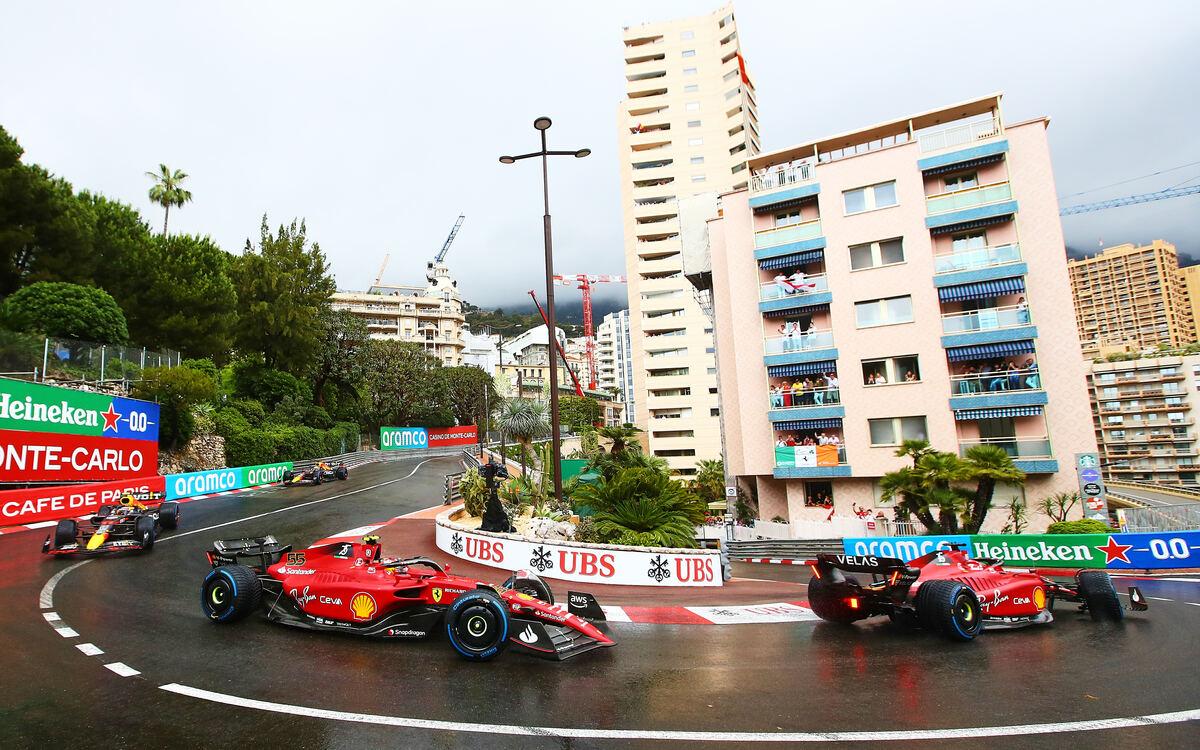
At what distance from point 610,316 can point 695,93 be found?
432ft

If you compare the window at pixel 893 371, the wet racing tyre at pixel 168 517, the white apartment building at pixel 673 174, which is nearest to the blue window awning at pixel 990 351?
the window at pixel 893 371

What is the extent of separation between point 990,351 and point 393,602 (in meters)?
24.8

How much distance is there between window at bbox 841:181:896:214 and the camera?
85.8 feet

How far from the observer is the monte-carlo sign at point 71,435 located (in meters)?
18.9

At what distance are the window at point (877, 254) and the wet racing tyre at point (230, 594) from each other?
2580 cm

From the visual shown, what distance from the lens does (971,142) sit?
81.8ft

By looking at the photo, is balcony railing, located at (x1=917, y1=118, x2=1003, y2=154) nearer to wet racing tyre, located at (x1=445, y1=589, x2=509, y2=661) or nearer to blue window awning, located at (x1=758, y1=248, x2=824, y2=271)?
blue window awning, located at (x1=758, y1=248, x2=824, y2=271)

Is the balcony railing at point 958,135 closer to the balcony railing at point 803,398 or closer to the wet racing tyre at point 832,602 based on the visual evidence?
the balcony railing at point 803,398

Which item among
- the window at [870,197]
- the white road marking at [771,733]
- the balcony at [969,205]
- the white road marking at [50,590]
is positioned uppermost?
the window at [870,197]

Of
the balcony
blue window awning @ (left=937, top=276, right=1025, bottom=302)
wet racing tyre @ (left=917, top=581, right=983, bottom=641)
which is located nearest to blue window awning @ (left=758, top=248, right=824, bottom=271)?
the balcony

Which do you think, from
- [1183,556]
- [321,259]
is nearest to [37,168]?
[321,259]

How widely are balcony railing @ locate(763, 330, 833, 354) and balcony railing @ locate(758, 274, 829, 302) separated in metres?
1.94

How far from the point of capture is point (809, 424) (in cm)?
2623

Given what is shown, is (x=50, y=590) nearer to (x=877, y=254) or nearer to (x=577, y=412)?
(x=877, y=254)
